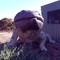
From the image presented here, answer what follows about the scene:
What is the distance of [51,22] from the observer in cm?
716

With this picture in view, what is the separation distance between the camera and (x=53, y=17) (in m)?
6.98

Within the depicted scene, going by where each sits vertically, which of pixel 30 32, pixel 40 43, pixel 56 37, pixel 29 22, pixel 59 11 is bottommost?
pixel 56 37

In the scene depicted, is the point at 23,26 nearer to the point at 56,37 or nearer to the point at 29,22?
the point at 29,22

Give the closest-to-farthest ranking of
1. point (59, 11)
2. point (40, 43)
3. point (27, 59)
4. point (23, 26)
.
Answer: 1. point (27, 59)
2. point (23, 26)
3. point (40, 43)
4. point (59, 11)

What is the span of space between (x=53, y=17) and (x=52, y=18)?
101 mm

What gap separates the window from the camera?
22.0 feet

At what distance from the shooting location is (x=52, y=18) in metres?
7.05

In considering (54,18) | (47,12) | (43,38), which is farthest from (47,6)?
(43,38)

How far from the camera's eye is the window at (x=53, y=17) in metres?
6.69

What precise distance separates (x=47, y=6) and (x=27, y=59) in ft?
18.5

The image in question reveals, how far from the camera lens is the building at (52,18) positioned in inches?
264

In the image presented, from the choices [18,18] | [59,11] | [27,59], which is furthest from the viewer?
[59,11]

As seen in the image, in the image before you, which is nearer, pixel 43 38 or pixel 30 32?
pixel 30 32

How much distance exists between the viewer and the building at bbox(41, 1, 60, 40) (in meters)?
6.71
